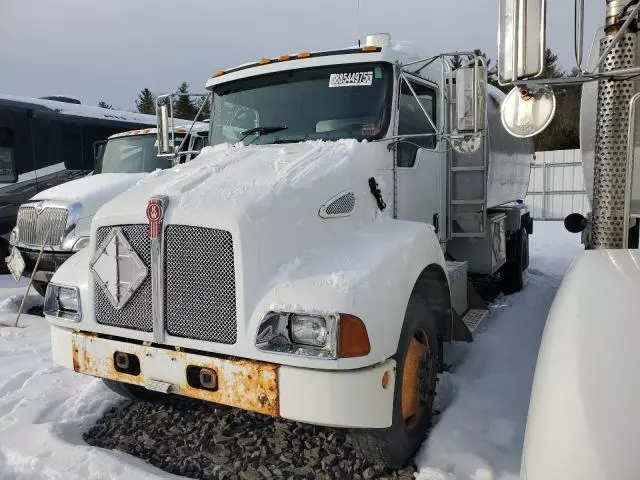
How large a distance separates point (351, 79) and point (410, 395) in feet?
7.91

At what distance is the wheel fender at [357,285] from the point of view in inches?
102

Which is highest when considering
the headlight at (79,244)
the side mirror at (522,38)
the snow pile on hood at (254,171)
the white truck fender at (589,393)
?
the side mirror at (522,38)

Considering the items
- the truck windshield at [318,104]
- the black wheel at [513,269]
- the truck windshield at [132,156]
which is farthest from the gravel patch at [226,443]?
the truck windshield at [132,156]

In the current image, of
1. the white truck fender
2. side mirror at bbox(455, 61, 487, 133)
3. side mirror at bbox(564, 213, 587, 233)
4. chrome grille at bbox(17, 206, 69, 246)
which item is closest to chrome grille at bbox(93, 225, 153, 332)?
the white truck fender

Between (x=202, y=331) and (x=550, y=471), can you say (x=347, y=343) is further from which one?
(x=550, y=471)

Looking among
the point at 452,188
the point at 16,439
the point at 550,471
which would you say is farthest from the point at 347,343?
the point at 452,188

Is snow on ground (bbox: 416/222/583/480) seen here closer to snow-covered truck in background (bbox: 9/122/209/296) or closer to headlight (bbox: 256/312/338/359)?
headlight (bbox: 256/312/338/359)

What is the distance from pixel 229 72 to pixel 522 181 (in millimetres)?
5752

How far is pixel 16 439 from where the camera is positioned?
11.4ft

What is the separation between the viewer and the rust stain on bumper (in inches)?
105

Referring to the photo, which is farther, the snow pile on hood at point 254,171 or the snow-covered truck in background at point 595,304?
the snow pile on hood at point 254,171

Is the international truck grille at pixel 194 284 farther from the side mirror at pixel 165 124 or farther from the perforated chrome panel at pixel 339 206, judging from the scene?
the side mirror at pixel 165 124

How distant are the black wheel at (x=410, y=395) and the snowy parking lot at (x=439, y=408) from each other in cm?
14

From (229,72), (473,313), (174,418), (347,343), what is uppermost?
(229,72)
